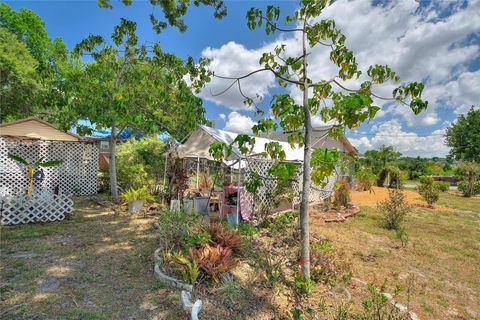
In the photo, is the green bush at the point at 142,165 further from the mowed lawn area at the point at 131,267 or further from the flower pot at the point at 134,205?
the mowed lawn area at the point at 131,267

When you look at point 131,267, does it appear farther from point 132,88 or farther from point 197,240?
point 132,88

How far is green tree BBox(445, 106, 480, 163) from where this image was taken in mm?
34688

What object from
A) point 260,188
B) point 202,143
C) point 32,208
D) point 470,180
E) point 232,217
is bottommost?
point 232,217

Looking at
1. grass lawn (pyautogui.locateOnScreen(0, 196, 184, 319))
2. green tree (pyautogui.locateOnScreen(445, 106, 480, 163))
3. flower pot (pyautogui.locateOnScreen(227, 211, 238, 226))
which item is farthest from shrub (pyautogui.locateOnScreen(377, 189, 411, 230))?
green tree (pyautogui.locateOnScreen(445, 106, 480, 163))

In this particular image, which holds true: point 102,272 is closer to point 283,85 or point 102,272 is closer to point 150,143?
point 283,85

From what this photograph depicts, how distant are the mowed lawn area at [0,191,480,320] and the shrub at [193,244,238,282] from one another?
0.58 m

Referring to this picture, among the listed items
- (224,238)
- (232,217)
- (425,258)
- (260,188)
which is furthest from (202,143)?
(425,258)

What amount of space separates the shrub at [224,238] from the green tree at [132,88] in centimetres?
426

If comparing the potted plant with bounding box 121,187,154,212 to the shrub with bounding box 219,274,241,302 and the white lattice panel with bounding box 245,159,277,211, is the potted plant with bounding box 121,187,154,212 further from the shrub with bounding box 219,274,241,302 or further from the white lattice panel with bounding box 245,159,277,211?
the shrub with bounding box 219,274,241,302

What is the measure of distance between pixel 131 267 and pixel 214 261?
1.78m

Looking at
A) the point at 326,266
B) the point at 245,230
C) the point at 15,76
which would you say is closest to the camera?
the point at 326,266

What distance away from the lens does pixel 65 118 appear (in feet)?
33.3

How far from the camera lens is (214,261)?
4.26 meters

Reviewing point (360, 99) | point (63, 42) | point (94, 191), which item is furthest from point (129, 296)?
point (63, 42)
